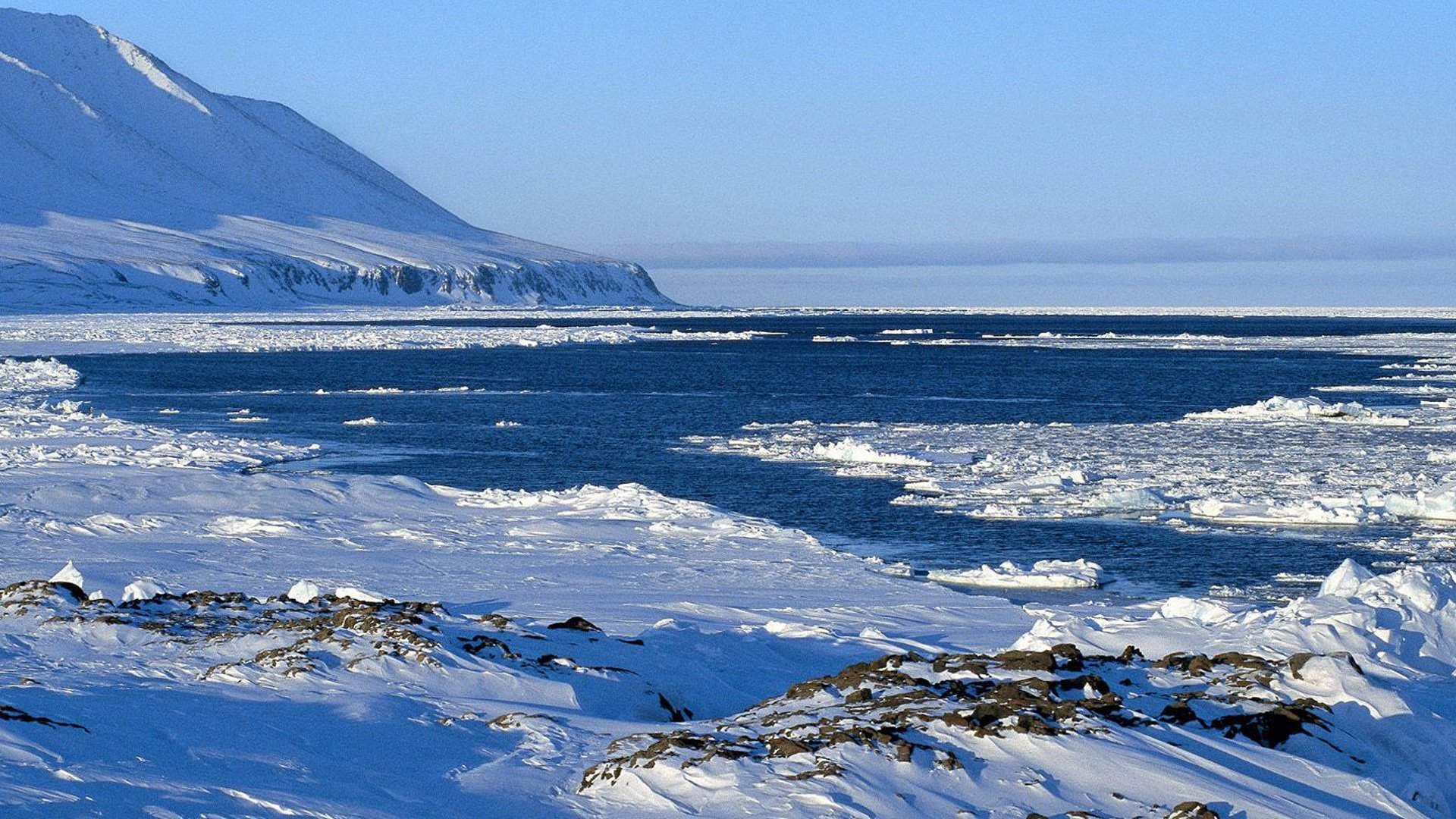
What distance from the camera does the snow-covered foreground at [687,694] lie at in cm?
762

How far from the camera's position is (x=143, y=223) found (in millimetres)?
172250

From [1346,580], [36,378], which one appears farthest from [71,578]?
[36,378]

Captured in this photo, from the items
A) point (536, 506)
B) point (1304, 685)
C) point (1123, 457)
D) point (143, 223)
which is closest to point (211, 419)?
point (536, 506)

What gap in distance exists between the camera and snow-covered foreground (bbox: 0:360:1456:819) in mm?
7621

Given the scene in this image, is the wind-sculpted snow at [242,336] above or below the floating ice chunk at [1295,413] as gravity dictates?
below

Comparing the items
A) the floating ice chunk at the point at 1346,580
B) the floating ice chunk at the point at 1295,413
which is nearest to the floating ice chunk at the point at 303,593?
the floating ice chunk at the point at 1346,580

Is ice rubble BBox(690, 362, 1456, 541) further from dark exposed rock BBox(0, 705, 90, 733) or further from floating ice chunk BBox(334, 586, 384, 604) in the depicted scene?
dark exposed rock BBox(0, 705, 90, 733)

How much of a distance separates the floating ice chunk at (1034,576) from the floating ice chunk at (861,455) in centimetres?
999

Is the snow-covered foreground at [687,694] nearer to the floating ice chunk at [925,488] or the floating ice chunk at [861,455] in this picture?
the floating ice chunk at [925,488]

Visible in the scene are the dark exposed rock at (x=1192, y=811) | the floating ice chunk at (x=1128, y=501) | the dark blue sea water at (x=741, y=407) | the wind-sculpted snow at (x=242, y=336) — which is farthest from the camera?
the wind-sculpted snow at (x=242, y=336)

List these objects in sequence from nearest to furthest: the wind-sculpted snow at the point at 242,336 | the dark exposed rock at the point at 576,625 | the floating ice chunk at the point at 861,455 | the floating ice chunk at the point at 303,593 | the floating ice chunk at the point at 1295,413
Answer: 1. the dark exposed rock at the point at 576,625
2. the floating ice chunk at the point at 303,593
3. the floating ice chunk at the point at 861,455
4. the floating ice chunk at the point at 1295,413
5. the wind-sculpted snow at the point at 242,336

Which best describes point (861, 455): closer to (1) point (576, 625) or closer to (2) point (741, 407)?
(2) point (741, 407)

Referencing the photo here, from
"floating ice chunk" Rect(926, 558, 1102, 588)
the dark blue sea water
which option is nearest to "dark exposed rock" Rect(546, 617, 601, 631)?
"floating ice chunk" Rect(926, 558, 1102, 588)

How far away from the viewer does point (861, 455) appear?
27.8m
